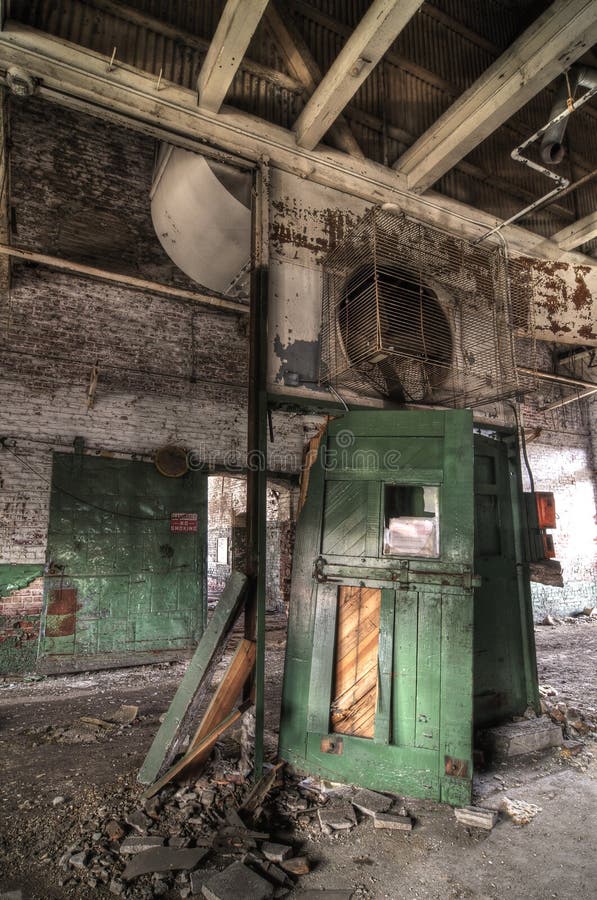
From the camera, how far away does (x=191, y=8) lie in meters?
3.34

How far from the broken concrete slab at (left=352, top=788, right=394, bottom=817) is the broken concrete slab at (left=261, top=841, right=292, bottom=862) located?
1.64 ft

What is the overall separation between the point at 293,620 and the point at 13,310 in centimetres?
552

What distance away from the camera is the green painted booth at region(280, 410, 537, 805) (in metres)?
2.72

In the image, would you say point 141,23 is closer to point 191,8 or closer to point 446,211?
point 191,8

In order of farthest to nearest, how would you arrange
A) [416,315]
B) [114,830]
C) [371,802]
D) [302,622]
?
[416,315], [302,622], [371,802], [114,830]

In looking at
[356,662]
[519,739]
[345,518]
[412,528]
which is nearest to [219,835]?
[356,662]

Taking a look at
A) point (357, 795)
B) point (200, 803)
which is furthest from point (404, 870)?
point (200, 803)

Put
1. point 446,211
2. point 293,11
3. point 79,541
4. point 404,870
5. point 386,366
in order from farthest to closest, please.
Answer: point 79,541, point 446,211, point 293,11, point 386,366, point 404,870

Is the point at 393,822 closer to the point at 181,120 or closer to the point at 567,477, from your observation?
the point at 181,120

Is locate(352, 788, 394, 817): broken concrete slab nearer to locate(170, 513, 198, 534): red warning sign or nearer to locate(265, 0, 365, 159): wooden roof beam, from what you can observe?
locate(170, 513, 198, 534): red warning sign

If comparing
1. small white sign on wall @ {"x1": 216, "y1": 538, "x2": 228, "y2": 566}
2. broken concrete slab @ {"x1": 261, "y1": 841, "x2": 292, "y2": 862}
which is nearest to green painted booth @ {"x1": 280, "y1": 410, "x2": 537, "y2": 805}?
broken concrete slab @ {"x1": 261, "y1": 841, "x2": 292, "y2": 862}

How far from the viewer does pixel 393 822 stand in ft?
7.98

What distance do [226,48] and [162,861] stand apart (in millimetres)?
4217

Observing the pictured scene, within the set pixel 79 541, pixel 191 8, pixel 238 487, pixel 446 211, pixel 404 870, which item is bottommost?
pixel 404 870
